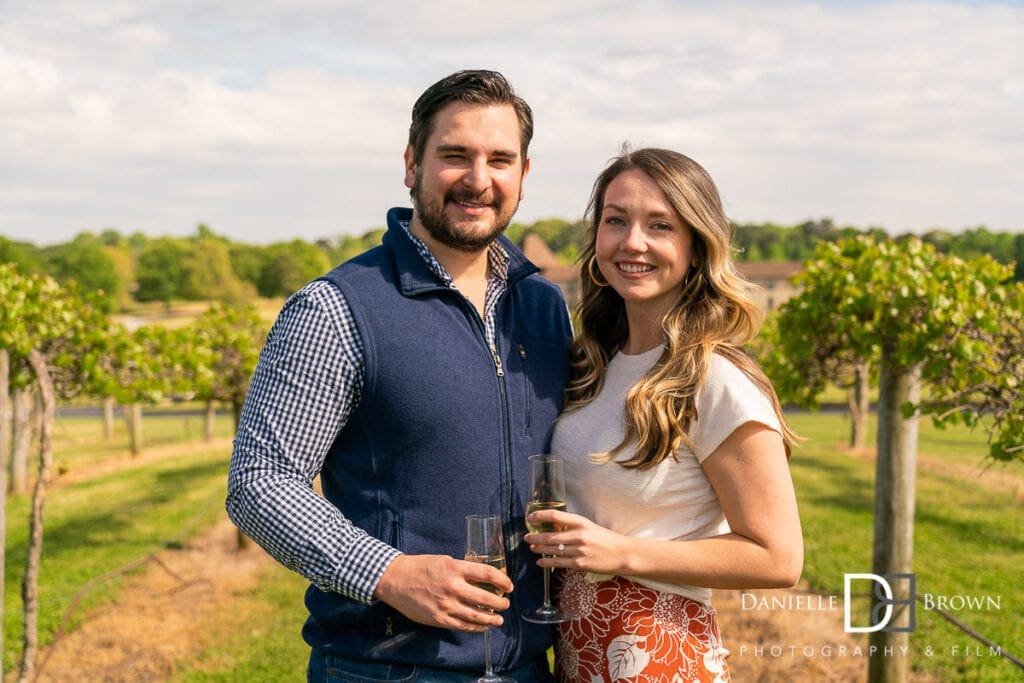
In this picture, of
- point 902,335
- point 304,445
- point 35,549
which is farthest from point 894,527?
point 35,549

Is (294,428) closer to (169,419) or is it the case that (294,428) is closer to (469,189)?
(469,189)

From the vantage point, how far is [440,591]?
2377 millimetres

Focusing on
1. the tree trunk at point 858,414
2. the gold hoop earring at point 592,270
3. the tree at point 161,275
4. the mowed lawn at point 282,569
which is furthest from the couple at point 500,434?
the tree at point 161,275

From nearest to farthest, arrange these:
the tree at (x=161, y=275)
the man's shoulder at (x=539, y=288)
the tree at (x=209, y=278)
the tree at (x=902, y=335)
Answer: the man's shoulder at (x=539, y=288), the tree at (x=902, y=335), the tree at (x=209, y=278), the tree at (x=161, y=275)

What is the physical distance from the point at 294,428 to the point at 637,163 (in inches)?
56.8

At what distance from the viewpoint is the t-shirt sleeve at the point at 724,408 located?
2.66 m

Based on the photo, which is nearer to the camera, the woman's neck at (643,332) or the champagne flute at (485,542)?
the champagne flute at (485,542)

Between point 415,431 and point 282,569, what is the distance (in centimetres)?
976

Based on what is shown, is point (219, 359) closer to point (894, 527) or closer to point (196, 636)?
point (196, 636)

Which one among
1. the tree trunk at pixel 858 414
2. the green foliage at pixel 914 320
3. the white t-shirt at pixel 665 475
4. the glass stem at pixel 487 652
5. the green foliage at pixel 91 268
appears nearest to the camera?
the glass stem at pixel 487 652

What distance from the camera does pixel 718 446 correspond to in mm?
2707

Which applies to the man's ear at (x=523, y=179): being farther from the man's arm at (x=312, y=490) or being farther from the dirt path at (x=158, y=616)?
the dirt path at (x=158, y=616)

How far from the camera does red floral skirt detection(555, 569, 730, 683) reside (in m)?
2.73

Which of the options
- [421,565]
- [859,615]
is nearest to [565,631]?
[421,565]
